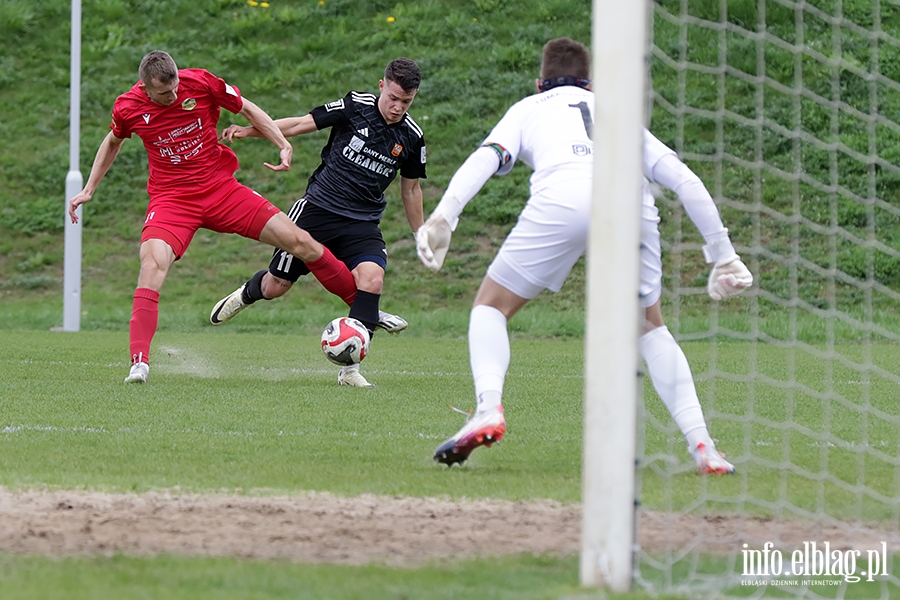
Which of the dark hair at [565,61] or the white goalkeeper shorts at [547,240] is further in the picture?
the dark hair at [565,61]

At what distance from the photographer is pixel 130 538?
3.81 meters

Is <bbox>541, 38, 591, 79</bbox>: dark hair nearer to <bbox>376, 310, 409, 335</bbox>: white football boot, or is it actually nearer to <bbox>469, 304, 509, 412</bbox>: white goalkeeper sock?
<bbox>469, 304, 509, 412</bbox>: white goalkeeper sock

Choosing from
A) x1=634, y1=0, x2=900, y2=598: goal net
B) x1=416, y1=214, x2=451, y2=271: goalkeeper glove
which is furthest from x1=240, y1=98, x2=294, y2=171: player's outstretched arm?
x1=416, y1=214, x2=451, y2=271: goalkeeper glove

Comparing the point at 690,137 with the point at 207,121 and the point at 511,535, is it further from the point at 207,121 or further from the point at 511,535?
the point at 511,535

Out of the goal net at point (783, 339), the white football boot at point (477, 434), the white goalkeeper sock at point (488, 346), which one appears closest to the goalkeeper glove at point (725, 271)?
the goal net at point (783, 339)

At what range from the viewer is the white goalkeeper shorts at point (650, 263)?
492cm

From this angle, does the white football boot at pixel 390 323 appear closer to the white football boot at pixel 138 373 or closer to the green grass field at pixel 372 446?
the green grass field at pixel 372 446

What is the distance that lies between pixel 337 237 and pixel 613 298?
5.90 meters

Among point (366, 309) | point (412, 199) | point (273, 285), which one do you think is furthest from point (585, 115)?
point (273, 285)

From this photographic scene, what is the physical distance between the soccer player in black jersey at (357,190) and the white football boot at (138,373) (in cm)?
130

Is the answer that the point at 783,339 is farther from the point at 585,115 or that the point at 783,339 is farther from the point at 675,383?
the point at 585,115

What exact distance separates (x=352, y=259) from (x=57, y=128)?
1221cm

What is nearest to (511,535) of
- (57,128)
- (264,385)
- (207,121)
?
(264,385)

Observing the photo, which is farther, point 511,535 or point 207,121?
point 207,121
